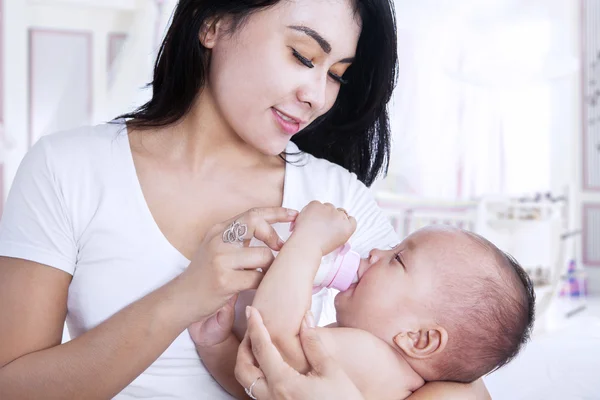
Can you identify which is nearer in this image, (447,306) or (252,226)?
(252,226)

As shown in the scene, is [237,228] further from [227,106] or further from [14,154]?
[14,154]

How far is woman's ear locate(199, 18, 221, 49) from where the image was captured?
1.31m

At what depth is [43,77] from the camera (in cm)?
639

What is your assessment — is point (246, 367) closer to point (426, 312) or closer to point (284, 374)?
point (284, 374)

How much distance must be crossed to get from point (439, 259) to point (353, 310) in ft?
0.61

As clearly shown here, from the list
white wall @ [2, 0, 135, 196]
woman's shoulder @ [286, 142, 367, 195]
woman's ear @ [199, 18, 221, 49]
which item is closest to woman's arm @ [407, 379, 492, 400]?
woman's shoulder @ [286, 142, 367, 195]

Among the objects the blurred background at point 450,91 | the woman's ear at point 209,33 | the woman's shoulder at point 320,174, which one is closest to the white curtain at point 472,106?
the blurred background at point 450,91

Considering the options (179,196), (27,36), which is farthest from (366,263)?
(27,36)

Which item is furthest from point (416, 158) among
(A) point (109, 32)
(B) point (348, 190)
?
(B) point (348, 190)

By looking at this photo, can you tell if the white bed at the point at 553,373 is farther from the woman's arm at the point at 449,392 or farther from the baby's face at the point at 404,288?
the baby's face at the point at 404,288

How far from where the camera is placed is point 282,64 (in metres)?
1.19

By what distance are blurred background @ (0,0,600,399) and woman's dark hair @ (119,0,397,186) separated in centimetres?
440

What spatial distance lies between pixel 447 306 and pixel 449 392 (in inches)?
5.9

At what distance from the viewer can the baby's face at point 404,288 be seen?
45.5 inches
